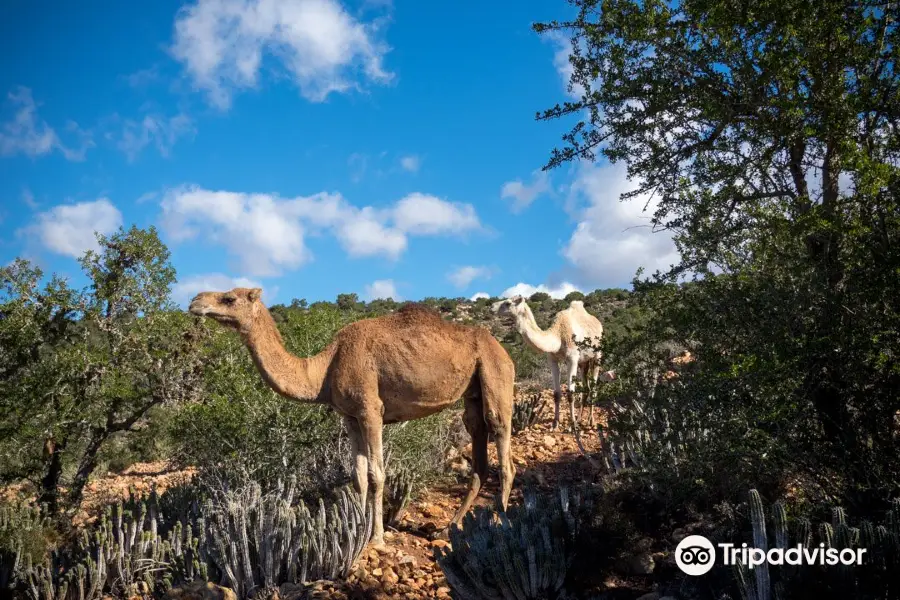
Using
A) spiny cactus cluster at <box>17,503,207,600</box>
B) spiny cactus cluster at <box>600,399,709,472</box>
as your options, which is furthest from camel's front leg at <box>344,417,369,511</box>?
spiny cactus cluster at <box>600,399,709,472</box>

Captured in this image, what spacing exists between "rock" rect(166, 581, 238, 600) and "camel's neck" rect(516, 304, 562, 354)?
920 centimetres

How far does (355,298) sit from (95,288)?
94.1 feet

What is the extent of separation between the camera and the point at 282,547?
19.8ft

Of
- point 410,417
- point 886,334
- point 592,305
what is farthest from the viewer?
point 592,305

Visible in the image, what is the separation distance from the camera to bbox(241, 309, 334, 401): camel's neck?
6.67m

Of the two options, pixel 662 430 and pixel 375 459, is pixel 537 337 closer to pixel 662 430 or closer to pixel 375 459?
pixel 662 430

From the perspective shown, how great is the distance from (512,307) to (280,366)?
8.61m

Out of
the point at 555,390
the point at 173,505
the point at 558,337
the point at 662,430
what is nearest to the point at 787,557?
the point at 662,430

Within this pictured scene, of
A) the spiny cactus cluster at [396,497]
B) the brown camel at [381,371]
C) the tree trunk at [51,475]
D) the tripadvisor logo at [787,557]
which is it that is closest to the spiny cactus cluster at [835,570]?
the tripadvisor logo at [787,557]

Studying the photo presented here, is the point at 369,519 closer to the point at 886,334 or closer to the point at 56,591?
the point at 56,591

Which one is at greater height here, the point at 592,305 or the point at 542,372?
the point at 592,305

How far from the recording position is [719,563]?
15.1 ft

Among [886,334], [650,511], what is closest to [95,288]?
[650,511]

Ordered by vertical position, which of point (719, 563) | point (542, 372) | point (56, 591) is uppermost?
point (542, 372)
